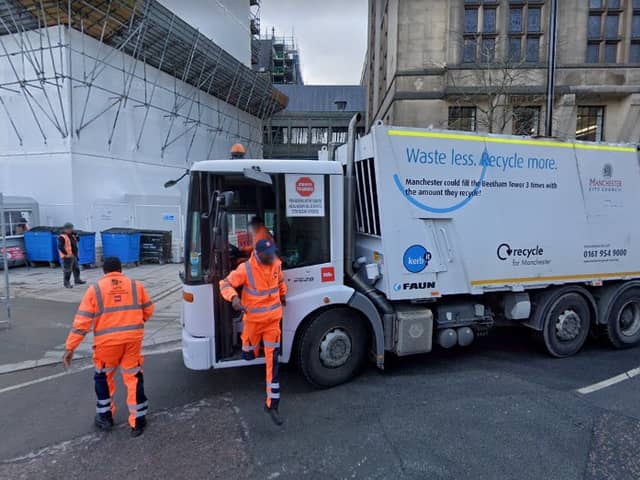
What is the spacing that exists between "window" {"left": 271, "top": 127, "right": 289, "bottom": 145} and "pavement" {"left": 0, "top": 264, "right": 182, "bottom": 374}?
28.2 meters

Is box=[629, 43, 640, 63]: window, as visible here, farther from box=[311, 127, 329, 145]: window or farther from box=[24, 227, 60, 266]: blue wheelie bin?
box=[24, 227, 60, 266]: blue wheelie bin

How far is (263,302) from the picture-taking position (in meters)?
3.63

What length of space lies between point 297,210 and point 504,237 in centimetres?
255

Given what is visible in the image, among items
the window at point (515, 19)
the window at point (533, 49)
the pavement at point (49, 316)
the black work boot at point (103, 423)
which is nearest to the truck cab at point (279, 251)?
the black work boot at point (103, 423)

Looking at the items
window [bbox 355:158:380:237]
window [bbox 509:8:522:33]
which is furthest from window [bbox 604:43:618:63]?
window [bbox 355:158:380:237]

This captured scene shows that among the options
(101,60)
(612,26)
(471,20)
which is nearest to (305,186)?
(101,60)

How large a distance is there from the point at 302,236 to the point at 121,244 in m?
11.5

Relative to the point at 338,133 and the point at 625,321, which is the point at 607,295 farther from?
the point at 338,133

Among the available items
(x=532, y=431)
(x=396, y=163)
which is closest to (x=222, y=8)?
(x=396, y=163)

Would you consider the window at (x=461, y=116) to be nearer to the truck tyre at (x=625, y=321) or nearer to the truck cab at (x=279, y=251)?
the truck tyre at (x=625, y=321)

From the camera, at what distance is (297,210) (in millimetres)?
4113

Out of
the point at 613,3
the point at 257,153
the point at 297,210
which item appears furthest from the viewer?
the point at 257,153

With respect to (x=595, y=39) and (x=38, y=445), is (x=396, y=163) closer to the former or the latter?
(x=38, y=445)

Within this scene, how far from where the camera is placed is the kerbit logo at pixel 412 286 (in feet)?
14.1
